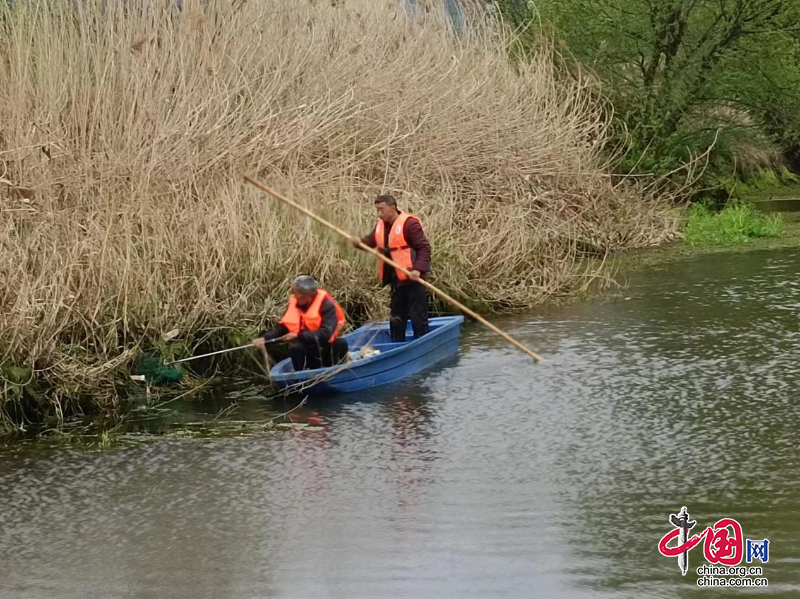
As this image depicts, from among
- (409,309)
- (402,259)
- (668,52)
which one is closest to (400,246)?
(402,259)

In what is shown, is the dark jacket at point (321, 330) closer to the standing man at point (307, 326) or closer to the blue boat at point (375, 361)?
the standing man at point (307, 326)

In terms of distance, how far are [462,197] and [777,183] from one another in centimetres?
1570

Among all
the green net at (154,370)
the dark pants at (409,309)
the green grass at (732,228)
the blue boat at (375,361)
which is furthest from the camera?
the green grass at (732,228)

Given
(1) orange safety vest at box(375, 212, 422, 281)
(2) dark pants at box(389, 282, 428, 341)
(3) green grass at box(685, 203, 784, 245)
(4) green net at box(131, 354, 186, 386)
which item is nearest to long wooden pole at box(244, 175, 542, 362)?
(1) orange safety vest at box(375, 212, 422, 281)

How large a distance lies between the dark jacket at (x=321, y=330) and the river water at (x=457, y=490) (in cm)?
54

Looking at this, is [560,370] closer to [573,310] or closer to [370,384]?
[370,384]

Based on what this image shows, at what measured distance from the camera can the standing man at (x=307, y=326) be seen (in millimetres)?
10453

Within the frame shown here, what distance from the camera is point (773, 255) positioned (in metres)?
17.1

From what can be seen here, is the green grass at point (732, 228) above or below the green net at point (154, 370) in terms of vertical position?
above

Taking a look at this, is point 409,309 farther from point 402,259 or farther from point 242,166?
point 242,166

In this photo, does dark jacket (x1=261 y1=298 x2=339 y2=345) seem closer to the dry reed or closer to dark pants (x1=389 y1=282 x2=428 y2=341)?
the dry reed

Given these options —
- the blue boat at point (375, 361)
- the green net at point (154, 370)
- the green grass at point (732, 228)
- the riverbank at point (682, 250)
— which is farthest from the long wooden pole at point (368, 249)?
the green grass at point (732, 228)

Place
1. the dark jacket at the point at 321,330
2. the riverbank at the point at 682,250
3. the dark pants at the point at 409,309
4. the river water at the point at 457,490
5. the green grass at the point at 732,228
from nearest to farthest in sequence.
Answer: the river water at the point at 457,490
the dark jacket at the point at 321,330
the dark pants at the point at 409,309
the riverbank at the point at 682,250
the green grass at the point at 732,228

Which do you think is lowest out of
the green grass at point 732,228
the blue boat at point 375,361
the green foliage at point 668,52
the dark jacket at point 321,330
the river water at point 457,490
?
the river water at point 457,490
